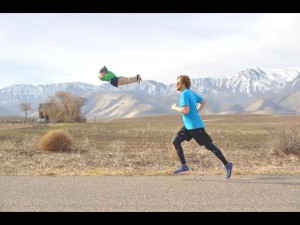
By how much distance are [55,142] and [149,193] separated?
1020 cm

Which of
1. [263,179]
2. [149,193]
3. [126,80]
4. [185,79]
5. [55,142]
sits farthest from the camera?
[55,142]

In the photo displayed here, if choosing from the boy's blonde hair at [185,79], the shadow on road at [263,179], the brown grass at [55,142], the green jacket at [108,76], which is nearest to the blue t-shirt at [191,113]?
the boy's blonde hair at [185,79]

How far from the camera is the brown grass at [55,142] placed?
1538 centimetres

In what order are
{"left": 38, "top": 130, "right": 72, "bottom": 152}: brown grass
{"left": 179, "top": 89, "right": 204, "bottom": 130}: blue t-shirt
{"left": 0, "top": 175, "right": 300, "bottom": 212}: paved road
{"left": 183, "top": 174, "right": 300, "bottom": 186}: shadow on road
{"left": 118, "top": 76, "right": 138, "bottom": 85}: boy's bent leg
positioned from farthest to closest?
{"left": 38, "top": 130, "right": 72, "bottom": 152}: brown grass, {"left": 118, "top": 76, "right": 138, "bottom": 85}: boy's bent leg, {"left": 179, "top": 89, "right": 204, "bottom": 130}: blue t-shirt, {"left": 183, "top": 174, "right": 300, "bottom": 186}: shadow on road, {"left": 0, "top": 175, "right": 300, "bottom": 212}: paved road

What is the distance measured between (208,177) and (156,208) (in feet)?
8.32

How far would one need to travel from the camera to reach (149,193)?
6004mm

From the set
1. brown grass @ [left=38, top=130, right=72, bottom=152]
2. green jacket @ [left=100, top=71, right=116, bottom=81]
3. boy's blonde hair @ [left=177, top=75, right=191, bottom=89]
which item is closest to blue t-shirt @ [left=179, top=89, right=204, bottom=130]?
boy's blonde hair @ [left=177, top=75, right=191, bottom=89]

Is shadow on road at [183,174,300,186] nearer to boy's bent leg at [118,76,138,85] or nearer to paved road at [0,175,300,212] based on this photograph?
paved road at [0,175,300,212]

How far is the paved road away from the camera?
517cm

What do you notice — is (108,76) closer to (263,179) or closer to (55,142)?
(263,179)

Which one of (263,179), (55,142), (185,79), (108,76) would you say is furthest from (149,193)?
(55,142)

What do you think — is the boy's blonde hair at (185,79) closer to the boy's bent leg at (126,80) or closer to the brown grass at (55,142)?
the boy's bent leg at (126,80)

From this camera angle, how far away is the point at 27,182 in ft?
22.9

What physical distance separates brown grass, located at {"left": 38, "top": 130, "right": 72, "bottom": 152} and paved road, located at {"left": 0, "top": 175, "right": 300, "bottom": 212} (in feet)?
26.1
